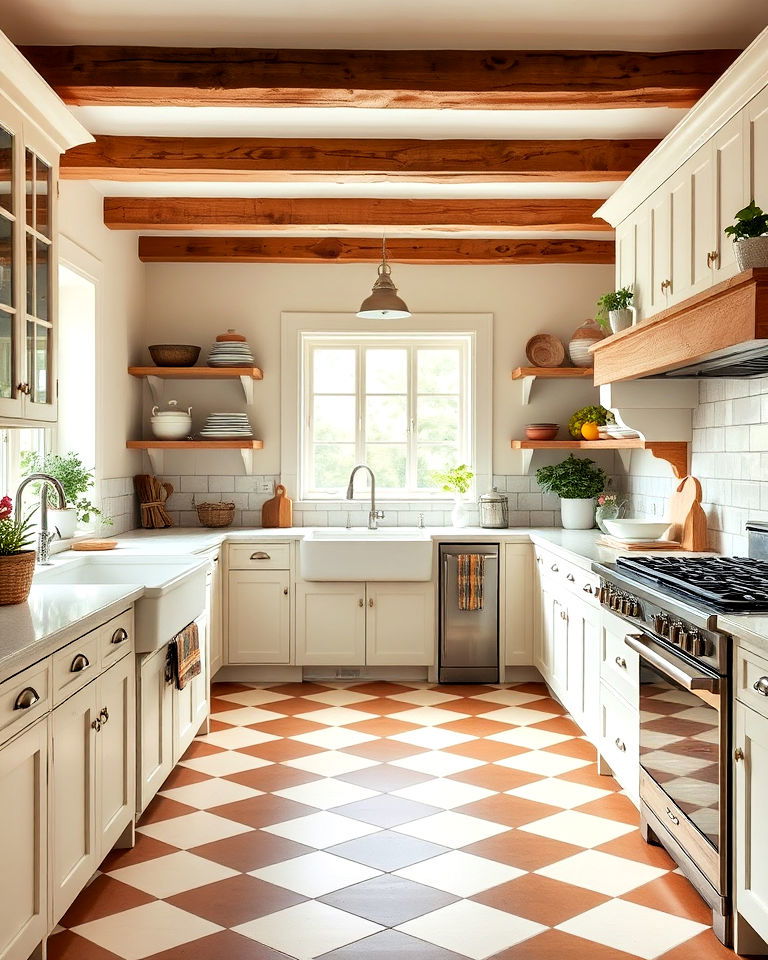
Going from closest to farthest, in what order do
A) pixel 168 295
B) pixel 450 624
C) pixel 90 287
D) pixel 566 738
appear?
pixel 566 738 → pixel 90 287 → pixel 450 624 → pixel 168 295

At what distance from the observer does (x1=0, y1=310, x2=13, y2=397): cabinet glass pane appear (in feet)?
9.40

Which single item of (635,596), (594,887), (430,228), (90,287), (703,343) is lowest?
(594,887)

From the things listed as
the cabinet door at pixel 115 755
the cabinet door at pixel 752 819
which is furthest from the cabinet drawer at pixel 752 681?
the cabinet door at pixel 115 755

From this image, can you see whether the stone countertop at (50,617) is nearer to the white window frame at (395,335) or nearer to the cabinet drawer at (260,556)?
the cabinet drawer at (260,556)

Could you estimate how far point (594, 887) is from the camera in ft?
9.34

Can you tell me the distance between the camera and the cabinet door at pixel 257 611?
17.7 ft

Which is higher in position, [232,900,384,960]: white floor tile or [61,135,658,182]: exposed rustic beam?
[61,135,658,182]: exposed rustic beam

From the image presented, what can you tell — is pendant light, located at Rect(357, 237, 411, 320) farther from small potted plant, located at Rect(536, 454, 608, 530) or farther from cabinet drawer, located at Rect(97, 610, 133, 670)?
cabinet drawer, located at Rect(97, 610, 133, 670)

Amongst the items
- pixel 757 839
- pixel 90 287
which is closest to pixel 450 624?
pixel 90 287

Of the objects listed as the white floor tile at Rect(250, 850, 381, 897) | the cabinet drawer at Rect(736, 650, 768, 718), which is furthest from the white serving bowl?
the white floor tile at Rect(250, 850, 381, 897)

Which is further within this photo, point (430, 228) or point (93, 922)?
point (430, 228)

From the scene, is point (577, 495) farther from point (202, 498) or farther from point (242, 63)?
point (242, 63)

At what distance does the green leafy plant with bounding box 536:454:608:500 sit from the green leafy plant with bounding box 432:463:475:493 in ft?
1.50

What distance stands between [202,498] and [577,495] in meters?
2.42
